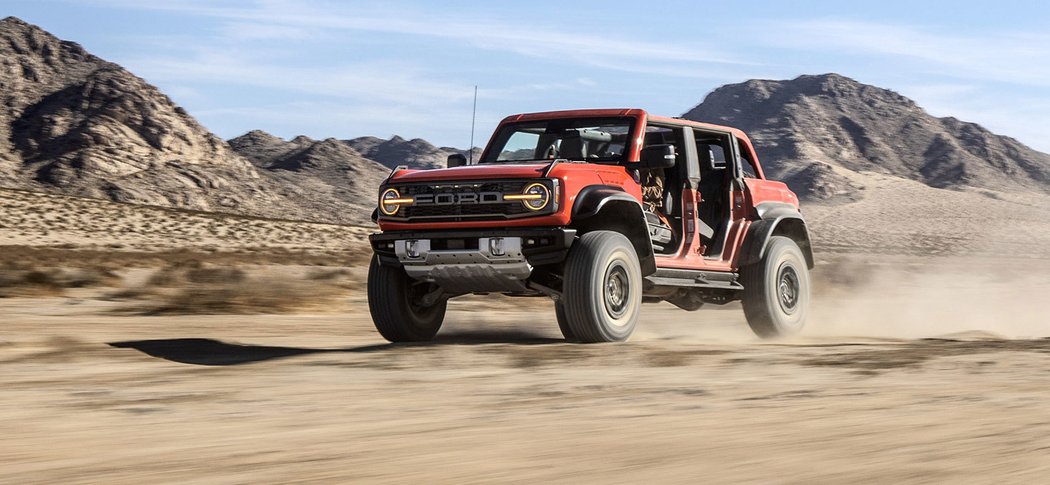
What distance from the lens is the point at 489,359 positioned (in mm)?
8539

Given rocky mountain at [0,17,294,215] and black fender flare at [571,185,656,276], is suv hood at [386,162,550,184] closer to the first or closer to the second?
black fender flare at [571,185,656,276]

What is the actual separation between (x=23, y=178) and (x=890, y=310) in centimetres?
8250

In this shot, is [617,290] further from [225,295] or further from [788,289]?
[225,295]

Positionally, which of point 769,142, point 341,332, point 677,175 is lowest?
point 341,332

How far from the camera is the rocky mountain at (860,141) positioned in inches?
4929

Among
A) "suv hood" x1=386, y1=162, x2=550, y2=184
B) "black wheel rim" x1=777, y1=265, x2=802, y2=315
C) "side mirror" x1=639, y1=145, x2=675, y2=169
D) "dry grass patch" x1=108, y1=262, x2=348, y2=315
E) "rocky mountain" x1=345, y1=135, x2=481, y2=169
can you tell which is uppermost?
"rocky mountain" x1=345, y1=135, x2=481, y2=169

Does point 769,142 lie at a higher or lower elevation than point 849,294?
higher

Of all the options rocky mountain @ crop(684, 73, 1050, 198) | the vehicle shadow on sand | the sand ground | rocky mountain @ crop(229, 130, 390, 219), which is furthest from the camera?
rocky mountain @ crop(684, 73, 1050, 198)

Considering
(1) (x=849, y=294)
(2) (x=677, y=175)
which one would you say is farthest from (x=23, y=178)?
(2) (x=677, y=175)

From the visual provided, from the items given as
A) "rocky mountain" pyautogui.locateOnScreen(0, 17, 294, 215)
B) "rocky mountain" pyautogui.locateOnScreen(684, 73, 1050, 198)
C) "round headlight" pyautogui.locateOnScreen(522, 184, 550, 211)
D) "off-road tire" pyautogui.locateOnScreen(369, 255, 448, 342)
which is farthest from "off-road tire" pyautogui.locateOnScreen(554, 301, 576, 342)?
"rocky mountain" pyautogui.locateOnScreen(684, 73, 1050, 198)

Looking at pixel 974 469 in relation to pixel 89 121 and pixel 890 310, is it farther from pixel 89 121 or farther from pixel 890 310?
pixel 89 121

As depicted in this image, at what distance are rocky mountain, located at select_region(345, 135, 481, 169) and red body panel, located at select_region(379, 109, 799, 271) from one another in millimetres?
159111

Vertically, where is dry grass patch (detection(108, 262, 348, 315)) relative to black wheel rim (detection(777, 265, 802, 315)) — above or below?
below

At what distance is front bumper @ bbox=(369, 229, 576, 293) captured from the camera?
941 cm
